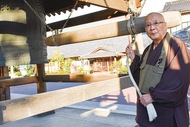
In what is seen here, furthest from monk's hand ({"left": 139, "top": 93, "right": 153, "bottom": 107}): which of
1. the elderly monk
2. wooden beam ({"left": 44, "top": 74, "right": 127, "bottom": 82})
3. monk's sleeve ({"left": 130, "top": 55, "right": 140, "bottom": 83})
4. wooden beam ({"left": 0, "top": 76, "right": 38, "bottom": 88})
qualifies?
wooden beam ({"left": 0, "top": 76, "right": 38, "bottom": 88})

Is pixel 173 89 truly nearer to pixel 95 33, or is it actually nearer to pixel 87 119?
pixel 95 33

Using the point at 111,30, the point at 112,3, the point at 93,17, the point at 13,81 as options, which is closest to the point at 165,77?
the point at 111,30

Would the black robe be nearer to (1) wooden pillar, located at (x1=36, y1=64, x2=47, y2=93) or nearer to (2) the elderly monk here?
(2) the elderly monk

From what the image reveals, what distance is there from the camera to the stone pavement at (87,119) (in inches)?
150

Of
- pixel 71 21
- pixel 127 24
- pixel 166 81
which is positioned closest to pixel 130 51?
pixel 127 24

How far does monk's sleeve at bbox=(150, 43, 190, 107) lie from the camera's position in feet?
4.20

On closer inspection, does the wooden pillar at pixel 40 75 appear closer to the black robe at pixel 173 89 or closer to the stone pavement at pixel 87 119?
the stone pavement at pixel 87 119

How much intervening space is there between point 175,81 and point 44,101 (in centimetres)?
76

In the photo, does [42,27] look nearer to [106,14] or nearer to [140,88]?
[106,14]

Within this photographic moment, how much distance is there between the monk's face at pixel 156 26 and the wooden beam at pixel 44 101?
2.04 feet

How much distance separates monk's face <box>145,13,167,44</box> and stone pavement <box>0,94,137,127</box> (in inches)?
95.8

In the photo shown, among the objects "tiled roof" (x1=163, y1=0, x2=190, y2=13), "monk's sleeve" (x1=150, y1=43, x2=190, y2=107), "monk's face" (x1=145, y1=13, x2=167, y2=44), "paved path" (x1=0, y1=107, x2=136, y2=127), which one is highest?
"tiled roof" (x1=163, y1=0, x2=190, y2=13)

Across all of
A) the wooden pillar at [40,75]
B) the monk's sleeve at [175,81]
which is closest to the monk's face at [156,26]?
the monk's sleeve at [175,81]

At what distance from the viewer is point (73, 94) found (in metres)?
1.57
